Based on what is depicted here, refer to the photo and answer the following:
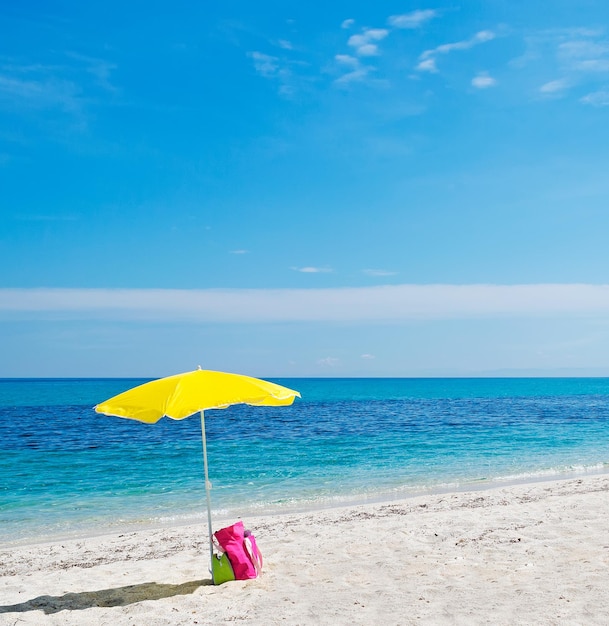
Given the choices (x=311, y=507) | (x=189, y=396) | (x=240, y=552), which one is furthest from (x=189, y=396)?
(x=311, y=507)

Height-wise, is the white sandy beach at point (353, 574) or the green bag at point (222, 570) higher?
the green bag at point (222, 570)

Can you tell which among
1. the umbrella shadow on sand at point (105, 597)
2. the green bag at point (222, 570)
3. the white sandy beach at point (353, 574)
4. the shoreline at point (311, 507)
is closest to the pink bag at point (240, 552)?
the green bag at point (222, 570)

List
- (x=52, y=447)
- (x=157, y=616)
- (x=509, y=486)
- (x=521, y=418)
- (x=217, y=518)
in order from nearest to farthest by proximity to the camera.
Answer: (x=157, y=616)
(x=217, y=518)
(x=509, y=486)
(x=52, y=447)
(x=521, y=418)

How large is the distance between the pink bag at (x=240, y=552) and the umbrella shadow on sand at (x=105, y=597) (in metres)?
0.49

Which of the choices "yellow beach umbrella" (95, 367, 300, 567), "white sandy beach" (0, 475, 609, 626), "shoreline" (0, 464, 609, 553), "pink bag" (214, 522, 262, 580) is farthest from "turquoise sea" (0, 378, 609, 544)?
"yellow beach umbrella" (95, 367, 300, 567)

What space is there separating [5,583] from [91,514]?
588 centimetres

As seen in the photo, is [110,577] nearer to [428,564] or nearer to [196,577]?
[196,577]

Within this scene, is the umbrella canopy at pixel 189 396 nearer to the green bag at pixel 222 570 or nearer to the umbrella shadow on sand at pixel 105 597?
the green bag at pixel 222 570

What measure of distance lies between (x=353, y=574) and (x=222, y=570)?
5.80 ft

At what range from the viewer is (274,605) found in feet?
23.5

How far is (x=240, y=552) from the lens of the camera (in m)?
8.16

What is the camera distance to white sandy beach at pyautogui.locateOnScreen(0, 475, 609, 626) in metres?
6.83

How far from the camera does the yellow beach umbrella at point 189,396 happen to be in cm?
698

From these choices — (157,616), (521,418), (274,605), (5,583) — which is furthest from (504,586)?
(521,418)
